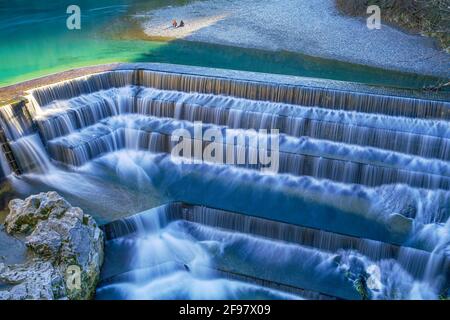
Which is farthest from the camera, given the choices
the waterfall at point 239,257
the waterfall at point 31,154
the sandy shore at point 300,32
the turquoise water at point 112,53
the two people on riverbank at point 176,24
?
the two people on riverbank at point 176,24

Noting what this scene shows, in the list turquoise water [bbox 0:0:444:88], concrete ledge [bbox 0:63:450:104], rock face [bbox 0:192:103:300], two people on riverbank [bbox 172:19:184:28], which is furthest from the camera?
two people on riverbank [bbox 172:19:184:28]

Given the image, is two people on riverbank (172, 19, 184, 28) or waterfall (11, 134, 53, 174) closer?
waterfall (11, 134, 53, 174)

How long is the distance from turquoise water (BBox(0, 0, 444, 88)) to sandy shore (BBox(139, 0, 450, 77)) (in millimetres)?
709

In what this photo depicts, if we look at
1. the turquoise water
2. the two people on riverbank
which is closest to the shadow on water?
the turquoise water

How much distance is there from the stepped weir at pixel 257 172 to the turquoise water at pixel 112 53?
1.49 m

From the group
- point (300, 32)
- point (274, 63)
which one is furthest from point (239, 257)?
point (300, 32)

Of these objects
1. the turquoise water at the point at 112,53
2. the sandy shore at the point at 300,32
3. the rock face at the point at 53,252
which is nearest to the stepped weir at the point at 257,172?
the rock face at the point at 53,252

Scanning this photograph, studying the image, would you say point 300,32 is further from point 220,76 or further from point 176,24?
point 220,76

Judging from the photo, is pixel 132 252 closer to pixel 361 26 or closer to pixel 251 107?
pixel 251 107

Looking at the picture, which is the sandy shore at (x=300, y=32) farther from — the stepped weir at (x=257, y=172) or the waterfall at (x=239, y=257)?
the waterfall at (x=239, y=257)

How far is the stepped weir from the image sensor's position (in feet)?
28.6

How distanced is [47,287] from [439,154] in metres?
8.94

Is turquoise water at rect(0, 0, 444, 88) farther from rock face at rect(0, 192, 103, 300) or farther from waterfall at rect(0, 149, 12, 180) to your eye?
rock face at rect(0, 192, 103, 300)

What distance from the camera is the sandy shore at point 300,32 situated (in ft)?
50.1
